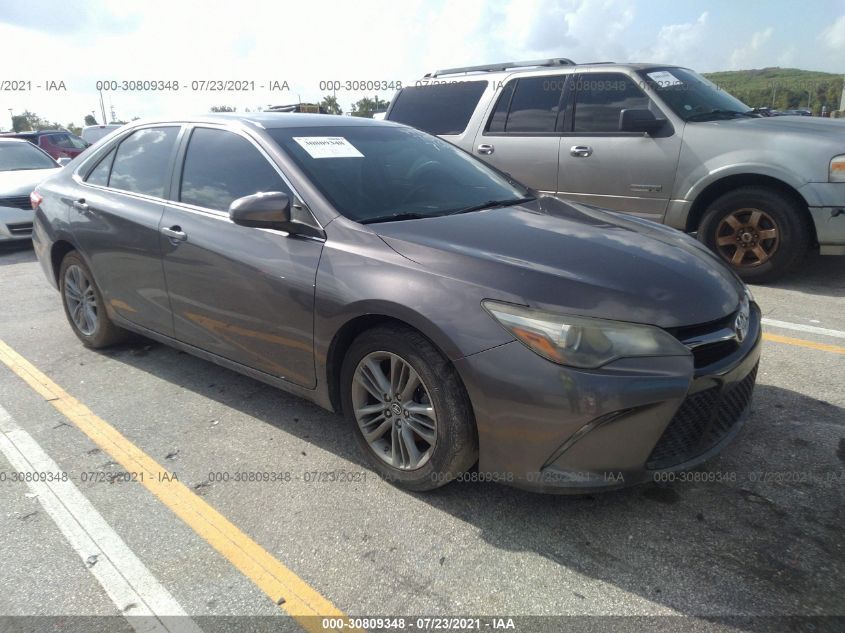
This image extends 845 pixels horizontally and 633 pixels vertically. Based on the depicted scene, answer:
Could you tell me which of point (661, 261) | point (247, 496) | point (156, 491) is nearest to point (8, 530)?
point (156, 491)

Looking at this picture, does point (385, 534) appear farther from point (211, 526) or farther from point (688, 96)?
point (688, 96)

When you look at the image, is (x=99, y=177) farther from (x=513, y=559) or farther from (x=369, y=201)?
(x=513, y=559)

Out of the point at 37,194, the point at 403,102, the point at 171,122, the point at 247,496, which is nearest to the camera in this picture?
the point at 247,496

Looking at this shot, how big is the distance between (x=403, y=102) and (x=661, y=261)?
5.44 meters

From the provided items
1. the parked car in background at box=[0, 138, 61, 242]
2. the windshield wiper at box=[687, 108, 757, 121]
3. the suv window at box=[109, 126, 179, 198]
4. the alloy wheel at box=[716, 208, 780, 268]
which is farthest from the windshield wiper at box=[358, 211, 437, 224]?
the parked car in background at box=[0, 138, 61, 242]

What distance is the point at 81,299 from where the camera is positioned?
15.1 feet

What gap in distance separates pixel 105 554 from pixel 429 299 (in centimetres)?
160

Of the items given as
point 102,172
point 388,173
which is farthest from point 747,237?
point 102,172

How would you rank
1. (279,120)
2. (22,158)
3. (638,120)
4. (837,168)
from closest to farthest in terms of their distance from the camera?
(279,120) < (837,168) < (638,120) < (22,158)

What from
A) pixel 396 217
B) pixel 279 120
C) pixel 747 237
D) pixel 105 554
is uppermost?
pixel 279 120

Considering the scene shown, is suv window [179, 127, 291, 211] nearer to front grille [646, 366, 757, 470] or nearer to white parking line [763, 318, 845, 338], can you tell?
front grille [646, 366, 757, 470]

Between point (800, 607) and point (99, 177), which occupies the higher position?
point (99, 177)

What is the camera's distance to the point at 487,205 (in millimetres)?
3389

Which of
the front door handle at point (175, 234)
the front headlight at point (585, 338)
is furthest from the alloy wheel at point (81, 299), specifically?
the front headlight at point (585, 338)
